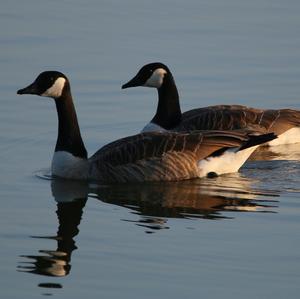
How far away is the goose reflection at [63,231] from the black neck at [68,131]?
1.58ft

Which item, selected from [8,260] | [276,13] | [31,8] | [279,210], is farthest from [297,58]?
[8,260]

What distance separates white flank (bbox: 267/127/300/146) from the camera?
16297mm

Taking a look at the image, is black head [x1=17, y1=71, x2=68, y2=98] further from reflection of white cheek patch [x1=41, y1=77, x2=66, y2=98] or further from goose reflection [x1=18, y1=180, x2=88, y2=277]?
goose reflection [x1=18, y1=180, x2=88, y2=277]

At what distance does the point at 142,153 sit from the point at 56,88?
54.3 inches

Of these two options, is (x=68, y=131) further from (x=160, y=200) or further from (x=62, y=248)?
(x=62, y=248)

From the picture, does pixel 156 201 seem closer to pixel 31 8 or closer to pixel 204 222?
pixel 204 222

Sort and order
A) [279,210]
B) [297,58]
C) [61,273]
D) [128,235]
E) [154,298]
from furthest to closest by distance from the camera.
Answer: [297,58] → [279,210] → [128,235] → [61,273] → [154,298]

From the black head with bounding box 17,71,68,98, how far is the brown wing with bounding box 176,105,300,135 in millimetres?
2874

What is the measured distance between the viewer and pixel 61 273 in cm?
962

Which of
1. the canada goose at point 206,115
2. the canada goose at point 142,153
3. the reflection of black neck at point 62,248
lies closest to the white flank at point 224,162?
the canada goose at point 142,153

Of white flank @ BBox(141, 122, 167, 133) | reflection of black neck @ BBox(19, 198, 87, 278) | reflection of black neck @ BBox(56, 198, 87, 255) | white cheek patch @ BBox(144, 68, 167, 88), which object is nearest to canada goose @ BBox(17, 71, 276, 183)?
reflection of black neck @ BBox(56, 198, 87, 255)

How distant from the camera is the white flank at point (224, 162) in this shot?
13.6 m

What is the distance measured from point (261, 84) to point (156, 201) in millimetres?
5661

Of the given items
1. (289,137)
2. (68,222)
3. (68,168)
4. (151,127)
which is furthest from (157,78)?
(68,222)
